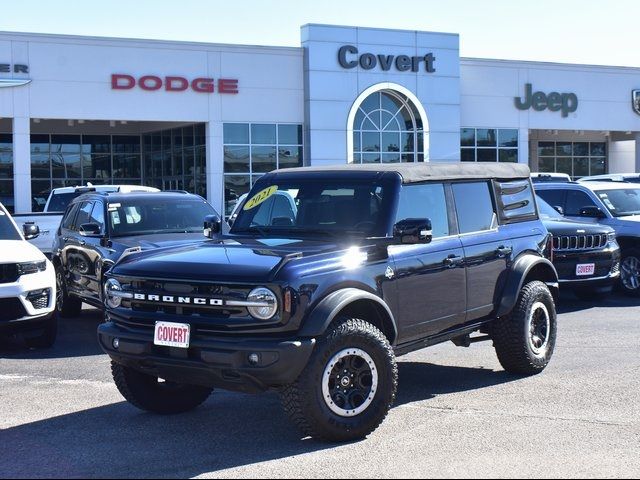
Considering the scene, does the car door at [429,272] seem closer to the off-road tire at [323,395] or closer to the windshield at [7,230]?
the off-road tire at [323,395]

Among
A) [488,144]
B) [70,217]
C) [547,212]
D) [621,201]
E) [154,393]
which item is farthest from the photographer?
[488,144]

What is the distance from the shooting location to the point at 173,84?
30375 millimetres

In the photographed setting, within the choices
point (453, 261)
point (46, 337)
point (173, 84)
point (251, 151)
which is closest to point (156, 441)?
point (453, 261)

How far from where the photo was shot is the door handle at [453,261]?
23.7 ft

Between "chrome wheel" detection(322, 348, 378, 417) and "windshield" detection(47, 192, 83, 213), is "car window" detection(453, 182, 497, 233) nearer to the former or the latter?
"chrome wheel" detection(322, 348, 378, 417)

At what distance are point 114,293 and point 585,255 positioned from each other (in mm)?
8356

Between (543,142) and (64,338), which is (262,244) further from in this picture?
(543,142)

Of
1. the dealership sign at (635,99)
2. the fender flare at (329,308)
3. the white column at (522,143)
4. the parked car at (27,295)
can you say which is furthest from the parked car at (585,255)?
the dealership sign at (635,99)

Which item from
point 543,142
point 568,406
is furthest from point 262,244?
point 543,142

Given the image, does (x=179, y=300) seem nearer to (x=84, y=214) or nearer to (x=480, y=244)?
(x=480, y=244)

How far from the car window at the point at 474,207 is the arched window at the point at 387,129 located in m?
24.9

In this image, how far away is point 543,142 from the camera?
141 feet

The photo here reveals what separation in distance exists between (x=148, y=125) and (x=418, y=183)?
28.5 m

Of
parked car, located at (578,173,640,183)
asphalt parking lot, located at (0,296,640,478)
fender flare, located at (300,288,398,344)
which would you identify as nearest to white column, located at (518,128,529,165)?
parked car, located at (578,173,640,183)
